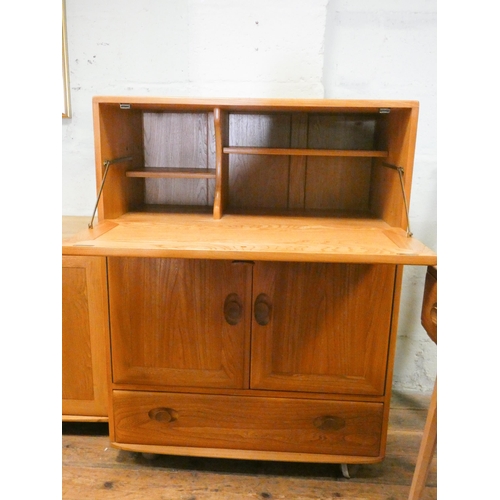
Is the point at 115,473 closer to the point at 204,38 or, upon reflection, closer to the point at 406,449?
the point at 406,449

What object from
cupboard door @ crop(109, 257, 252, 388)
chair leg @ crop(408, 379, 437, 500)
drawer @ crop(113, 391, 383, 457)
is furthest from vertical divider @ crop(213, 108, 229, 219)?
chair leg @ crop(408, 379, 437, 500)

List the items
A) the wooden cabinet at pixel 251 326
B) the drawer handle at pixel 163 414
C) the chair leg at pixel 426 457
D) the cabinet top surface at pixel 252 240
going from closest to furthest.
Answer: the cabinet top surface at pixel 252 240 → the chair leg at pixel 426 457 → the wooden cabinet at pixel 251 326 → the drawer handle at pixel 163 414

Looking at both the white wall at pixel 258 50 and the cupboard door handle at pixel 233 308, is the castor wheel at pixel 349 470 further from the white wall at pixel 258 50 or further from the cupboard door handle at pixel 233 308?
the white wall at pixel 258 50

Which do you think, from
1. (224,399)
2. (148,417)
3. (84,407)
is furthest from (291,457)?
(84,407)

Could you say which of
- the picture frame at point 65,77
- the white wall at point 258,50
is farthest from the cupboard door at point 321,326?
the picture frame at point 65,77

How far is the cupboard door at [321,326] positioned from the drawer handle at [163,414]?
1.02 feet

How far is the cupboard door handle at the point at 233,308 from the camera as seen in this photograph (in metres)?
1.50

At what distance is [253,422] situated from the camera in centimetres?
156

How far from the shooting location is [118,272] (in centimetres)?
150

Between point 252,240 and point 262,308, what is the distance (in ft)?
1.08

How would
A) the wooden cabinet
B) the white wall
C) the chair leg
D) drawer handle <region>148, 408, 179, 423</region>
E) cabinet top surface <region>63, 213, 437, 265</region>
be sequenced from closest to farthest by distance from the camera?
cabinet top surface <region>63, 213, 437, 265</region> < the chair leg < the wooden cabinet < drawer handle <region>148, 408, 179, 423</region> < the white wall

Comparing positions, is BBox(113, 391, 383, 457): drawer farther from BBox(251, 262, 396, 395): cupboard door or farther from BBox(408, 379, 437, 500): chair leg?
BBox(408, 379, 437, 500): chair leg

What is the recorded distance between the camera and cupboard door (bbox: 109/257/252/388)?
1.49m
